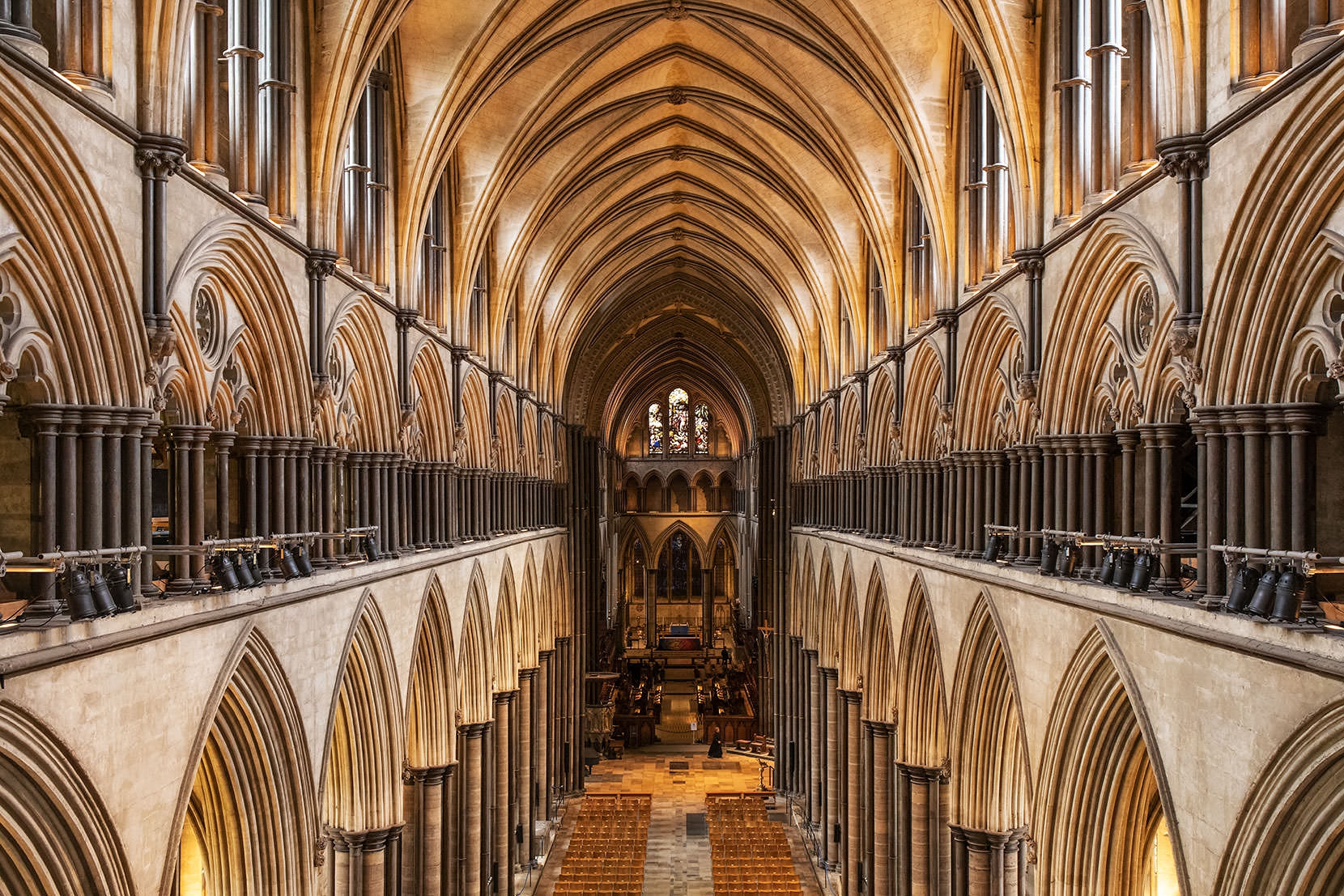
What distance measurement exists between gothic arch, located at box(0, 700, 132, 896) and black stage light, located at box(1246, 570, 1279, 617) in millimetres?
8063

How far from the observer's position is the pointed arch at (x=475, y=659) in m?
22.1

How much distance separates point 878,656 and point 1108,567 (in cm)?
1278

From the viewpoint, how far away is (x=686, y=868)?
28562 mm

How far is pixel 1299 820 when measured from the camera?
724cm

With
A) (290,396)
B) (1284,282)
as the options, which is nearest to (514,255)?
(290,396)

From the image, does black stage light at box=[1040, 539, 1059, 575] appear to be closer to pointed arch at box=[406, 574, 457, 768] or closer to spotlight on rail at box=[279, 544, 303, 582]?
spotlight on rail at box=[279, 544, 303, 582]

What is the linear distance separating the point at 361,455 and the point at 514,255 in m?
11.3

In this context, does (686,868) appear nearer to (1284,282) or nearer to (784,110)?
(784,110)

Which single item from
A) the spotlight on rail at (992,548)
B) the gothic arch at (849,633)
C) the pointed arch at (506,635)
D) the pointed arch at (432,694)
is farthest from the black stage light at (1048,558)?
the pointed arch at (506,635)

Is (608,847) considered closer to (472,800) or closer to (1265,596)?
(472,800)

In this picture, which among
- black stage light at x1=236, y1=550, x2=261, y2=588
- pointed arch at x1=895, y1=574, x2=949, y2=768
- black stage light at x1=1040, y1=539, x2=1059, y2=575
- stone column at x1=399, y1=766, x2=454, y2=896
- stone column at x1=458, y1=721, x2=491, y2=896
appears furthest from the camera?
stone column at x1=458, y1=721, x2=491, y2=896

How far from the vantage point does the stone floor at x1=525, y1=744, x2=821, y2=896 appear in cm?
2780

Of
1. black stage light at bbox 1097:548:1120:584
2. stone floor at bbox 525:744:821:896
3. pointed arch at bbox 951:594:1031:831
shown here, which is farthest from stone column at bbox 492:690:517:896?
black stage light at bbox 1097:548:1120:584

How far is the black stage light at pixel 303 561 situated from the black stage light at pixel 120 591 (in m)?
4.18
